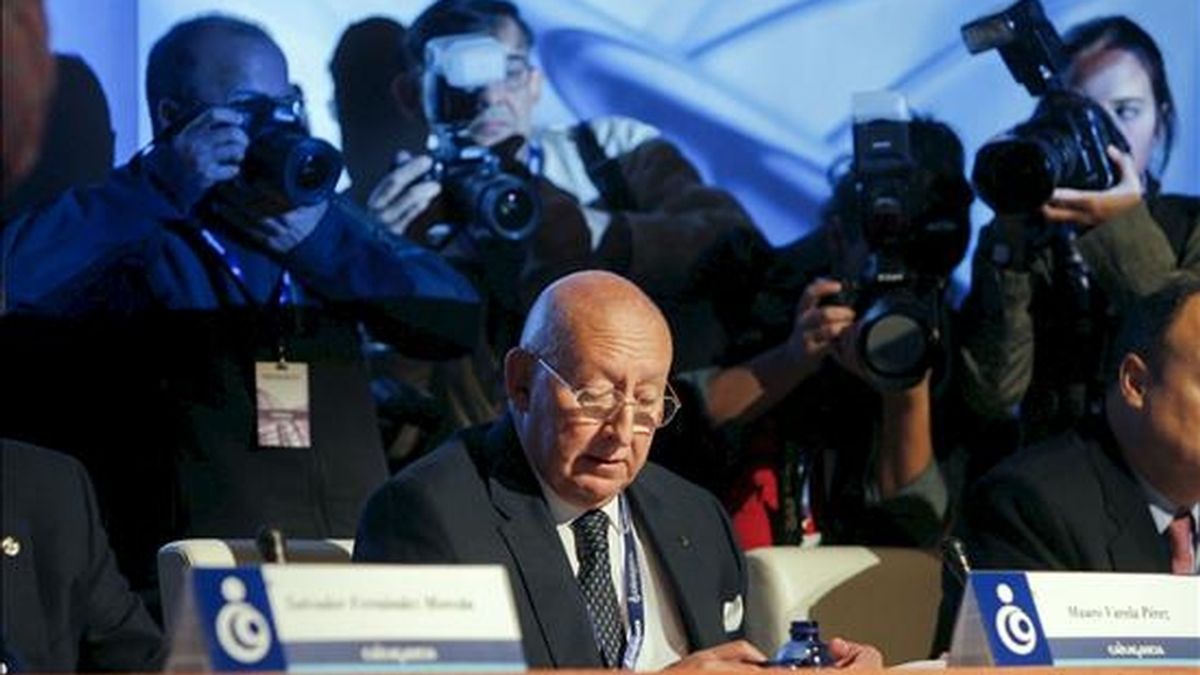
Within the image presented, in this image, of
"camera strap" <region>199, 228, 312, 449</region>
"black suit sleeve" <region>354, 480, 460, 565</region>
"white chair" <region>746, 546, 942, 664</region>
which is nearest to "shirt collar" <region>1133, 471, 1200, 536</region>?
"white chair" <region>746, 546, 942, 664</region>

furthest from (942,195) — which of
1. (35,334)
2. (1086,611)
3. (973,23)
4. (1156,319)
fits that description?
(1086,611)

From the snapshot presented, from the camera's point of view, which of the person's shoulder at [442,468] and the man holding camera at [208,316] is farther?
the man holding camera at [208,316]

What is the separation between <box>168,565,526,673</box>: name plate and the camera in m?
2.51

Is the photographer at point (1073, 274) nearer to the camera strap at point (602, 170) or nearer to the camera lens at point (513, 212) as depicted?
the camera strap at point (602, 170)

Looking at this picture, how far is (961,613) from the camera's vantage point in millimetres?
3021

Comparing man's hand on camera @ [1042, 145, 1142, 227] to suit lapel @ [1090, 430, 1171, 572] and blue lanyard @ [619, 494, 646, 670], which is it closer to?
suit lapel @ [1090, 430, 1171, 572]

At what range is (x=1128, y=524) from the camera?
4.27 m

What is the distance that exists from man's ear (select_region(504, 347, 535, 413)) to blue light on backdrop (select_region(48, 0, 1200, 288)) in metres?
1.08

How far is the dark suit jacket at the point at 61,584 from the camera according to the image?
351 centimetres

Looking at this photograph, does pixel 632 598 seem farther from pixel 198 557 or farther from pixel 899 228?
pixel 899 228

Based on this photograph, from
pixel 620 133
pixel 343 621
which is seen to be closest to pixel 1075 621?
pixel 343 621

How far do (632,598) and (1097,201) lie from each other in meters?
1.94

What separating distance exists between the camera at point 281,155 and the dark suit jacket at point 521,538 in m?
0.97

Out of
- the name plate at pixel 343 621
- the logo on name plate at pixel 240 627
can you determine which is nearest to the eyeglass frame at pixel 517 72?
the name plate at pixel 343 621
